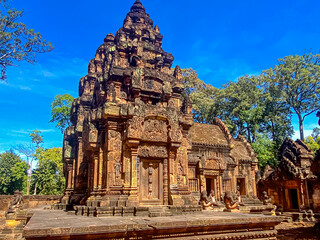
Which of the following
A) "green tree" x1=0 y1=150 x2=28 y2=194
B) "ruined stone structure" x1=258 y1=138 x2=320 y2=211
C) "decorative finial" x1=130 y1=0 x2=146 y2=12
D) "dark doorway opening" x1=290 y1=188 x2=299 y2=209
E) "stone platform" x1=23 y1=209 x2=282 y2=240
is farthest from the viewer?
"green tree" x1=0 y1=150 x2=28 y2=194

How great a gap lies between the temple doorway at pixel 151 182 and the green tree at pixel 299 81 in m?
24.9

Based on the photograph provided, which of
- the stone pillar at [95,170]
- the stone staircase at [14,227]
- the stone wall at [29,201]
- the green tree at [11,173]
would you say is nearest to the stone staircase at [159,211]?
the stone pillar at [95,170]

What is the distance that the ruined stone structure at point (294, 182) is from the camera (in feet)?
60.5

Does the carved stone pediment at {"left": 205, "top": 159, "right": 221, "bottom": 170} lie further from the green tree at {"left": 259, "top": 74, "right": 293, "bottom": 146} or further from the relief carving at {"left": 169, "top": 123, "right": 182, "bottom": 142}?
the green tree at {"left": 259, "top": 74, "right": 293, "bottom": 146}

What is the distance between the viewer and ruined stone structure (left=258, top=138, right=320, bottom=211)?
18438mm

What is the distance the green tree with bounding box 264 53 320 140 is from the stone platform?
84.8 feet

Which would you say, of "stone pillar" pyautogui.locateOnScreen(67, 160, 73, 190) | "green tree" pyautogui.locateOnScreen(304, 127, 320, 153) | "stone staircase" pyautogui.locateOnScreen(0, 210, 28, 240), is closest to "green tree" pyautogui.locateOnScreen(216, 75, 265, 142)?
"green tree" pyautogui.locateOnScreen(304, 127, 320, 153)

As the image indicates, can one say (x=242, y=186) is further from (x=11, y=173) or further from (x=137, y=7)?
(x=11, y=173)

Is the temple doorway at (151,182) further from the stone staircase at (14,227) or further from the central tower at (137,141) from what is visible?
the stone staircase at (14,227)

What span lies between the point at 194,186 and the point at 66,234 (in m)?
12.5

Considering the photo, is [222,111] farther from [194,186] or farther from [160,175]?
[160,175]

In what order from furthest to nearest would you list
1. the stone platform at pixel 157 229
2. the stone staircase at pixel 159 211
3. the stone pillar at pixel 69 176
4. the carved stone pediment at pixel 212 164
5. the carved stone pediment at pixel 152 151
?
the carved stone pediment at pixel 212 164, the stone pillar at pixel 69 176, the carved stone pediment at pixel 152 151, the stone staircase at pixel 159 211, the stone platform at pixel 157 229

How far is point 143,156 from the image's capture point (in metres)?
9.03

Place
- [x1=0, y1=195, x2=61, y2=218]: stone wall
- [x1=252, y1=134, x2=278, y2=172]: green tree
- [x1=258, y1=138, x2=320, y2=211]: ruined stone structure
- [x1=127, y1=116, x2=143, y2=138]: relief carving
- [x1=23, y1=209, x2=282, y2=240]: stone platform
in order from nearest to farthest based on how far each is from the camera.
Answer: [x1=23, y1=209, x2=282, y2=240]: stone platform, [x1=127, y1=116, x2=143, y2=138]: relief carving, [x1=258, y1=138, x2=320, y2=211]: ruined stone structure, [x1=0, y1=195, x2=61, y2=218]: stone wall, [x1=252, y1=134, x2=278, y2=172]: green tree
